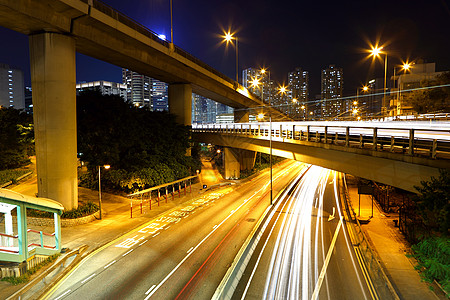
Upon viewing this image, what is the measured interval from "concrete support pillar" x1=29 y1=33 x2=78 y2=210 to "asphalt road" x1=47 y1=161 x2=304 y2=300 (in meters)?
7.05

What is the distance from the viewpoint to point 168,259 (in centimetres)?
1485

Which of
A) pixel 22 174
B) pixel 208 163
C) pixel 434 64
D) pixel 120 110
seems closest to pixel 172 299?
pixel 120 110

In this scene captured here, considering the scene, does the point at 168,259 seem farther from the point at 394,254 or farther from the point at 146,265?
the point at 394,254

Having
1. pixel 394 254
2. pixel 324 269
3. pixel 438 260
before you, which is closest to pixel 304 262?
pixel 324 269

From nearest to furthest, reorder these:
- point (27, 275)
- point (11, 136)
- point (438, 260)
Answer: point (438, 260), point (27, 275), point (11, 136)

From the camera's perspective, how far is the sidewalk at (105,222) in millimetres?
16859

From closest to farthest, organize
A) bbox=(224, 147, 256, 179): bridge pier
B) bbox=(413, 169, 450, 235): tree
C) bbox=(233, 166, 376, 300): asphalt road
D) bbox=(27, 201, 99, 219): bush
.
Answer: bbox=(413, 169, 450, 235): tree
bbox=(233, 166, 376, 300): asphalt road
bbox=(27, 201, 99, 219): bush
bbox=(224, 147, 256, 179): bridge pier

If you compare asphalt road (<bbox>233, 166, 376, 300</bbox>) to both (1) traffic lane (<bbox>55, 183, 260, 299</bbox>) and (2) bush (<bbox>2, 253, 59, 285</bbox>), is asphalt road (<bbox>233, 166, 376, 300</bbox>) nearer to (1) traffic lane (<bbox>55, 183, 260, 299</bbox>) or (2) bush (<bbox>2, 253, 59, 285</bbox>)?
(1) traffic lane (<bbox>55, 183, 260, 299</bbox>)

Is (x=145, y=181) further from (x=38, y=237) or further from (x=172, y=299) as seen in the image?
(x=172, y=299)

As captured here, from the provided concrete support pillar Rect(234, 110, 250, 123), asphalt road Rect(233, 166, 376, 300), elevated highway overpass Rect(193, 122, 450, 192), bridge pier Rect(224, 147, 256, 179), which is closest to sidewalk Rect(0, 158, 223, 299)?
asphalt road Rect(233, 166, 376, 300)

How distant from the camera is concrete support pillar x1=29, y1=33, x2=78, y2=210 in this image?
1934 centimetres

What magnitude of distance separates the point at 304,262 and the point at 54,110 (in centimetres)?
1923

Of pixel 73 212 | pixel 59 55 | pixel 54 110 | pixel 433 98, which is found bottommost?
pixel 73 212

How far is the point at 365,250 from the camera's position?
51.5 ft
